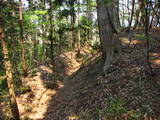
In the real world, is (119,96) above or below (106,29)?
below

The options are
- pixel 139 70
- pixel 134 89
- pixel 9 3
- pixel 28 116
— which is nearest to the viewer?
pixel 134 89

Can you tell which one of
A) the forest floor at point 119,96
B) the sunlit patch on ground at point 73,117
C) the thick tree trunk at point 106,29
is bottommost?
the sunlit patch on ground at point 73,117

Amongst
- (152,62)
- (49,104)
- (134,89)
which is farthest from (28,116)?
(152,62)

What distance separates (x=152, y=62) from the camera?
683 cm

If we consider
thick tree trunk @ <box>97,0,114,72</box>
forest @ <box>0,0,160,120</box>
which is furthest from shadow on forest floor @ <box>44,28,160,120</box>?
thick tree trunk @ <box>97,0,114,72</box>

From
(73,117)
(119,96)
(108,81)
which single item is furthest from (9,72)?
(119,96)

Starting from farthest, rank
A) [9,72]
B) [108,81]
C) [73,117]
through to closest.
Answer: [9,72] < [108,81] < [73,117]

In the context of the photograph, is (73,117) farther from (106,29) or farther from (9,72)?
(106,29)

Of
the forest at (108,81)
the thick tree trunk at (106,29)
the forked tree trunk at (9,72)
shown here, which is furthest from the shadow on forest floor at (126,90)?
the forked tree trunk at (9,72)

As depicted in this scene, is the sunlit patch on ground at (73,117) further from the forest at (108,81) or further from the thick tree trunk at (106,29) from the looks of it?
the thick tree trunk at (106,29)

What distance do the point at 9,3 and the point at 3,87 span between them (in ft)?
19.4

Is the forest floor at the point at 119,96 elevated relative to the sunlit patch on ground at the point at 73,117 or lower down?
elevated

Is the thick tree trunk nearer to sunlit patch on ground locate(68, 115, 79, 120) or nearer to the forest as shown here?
the forest

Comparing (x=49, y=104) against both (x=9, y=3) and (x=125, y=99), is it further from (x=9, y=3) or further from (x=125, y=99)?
(x=9, y=3)
